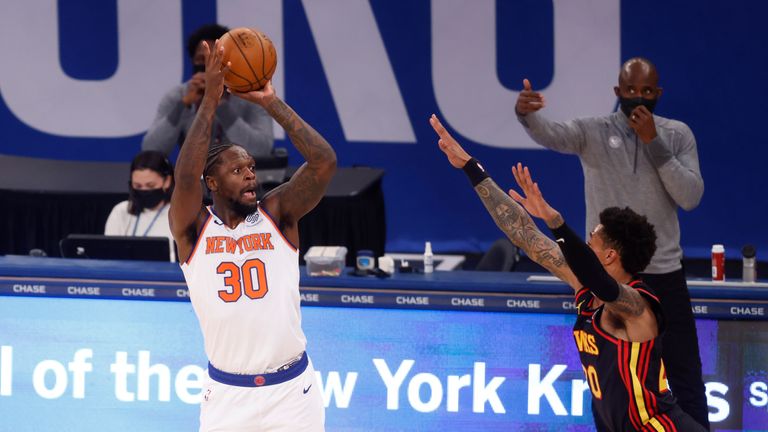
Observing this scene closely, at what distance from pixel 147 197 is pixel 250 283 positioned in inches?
114

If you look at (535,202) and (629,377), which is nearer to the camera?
(535,202)

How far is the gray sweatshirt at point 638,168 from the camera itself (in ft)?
19.6

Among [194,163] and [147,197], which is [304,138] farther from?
[147,197]

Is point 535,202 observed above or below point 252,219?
above

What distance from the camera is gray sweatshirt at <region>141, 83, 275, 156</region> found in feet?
26.7

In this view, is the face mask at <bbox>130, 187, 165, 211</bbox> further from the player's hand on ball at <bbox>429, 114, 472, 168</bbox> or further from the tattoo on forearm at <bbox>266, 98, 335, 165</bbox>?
the player's hand on ball at <bbox>429, 114, 472, 168</bbox>

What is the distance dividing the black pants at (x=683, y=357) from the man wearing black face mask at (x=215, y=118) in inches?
133

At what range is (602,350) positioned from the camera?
4.78 metres

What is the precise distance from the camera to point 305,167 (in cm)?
497

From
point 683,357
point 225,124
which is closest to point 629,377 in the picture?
point 683,357

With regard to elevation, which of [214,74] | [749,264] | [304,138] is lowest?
[749,264]

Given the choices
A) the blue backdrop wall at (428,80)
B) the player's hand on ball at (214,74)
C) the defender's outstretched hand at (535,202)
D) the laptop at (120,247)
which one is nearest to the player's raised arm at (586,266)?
the defender's outstretched hand at (535,202)

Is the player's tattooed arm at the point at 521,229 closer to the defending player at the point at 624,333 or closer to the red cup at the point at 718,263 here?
the defending player at the point at 624,333

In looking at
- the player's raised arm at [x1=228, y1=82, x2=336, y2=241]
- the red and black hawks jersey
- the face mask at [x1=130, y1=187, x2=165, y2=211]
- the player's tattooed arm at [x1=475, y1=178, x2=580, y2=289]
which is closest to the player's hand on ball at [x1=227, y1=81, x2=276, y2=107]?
the player's raised arm at [x1=228, y1=82, x2=336, y2=241]
